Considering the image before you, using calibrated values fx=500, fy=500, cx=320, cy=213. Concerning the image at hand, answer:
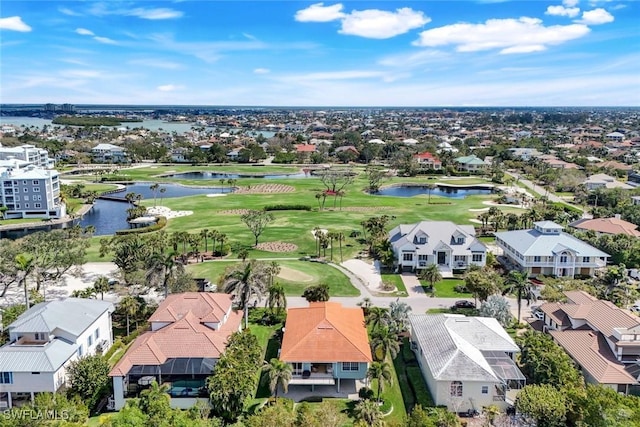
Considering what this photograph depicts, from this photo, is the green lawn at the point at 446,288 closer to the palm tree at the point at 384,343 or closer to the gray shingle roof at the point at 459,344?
the gray shingle roof at the point at 459,344

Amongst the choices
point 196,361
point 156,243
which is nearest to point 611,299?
point 196,361

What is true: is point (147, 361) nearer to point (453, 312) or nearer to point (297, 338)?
point (297, 338)

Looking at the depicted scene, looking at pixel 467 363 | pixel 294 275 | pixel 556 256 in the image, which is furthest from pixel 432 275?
pixel 467 363

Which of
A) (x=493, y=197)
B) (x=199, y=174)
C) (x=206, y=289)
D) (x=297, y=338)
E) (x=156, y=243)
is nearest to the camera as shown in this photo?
(x=297, y=338)

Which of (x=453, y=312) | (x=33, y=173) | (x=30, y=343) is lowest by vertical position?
(x=453, y=312)

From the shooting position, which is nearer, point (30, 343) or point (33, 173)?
point (30, 343)

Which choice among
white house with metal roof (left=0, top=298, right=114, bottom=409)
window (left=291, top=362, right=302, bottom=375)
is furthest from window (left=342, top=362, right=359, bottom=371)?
white house with metal roof (left=0, top=298, right=114, bottom=409)

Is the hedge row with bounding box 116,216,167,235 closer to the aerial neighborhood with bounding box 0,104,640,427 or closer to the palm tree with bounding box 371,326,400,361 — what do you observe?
the aerial neighborhood with bounding box 0,104,640,427
